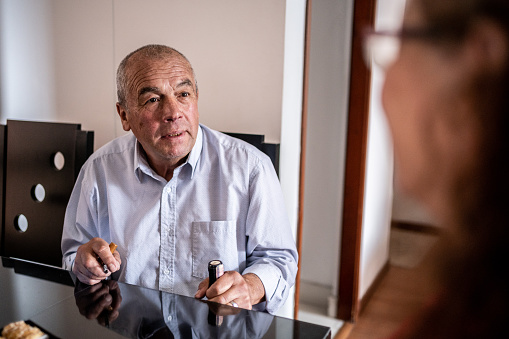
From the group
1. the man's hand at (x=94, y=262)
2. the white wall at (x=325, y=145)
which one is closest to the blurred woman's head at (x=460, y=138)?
the man's hand at (x=94, y=262)

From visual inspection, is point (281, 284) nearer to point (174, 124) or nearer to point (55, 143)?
point (174, 124)

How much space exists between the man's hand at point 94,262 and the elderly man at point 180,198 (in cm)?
20

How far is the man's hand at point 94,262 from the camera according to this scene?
1094 millimetres

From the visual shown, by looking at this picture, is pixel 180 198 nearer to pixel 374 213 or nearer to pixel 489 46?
pixel 489 46

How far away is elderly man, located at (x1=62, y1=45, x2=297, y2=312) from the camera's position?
1355 millimetres

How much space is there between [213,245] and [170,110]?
1.50ft

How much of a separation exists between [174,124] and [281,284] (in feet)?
1.97

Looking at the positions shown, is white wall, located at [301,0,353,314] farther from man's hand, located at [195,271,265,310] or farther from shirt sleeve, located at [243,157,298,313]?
man's hand, located at [195,271,265,310]

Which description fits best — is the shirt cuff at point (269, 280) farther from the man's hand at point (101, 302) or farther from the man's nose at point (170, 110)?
the man's nose at point (170, 110)

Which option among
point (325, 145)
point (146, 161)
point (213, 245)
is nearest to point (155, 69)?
point (146, 161)

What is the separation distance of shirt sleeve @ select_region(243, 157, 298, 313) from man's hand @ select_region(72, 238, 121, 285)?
0.41m

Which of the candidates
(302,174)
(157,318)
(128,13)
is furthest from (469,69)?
(128,13)

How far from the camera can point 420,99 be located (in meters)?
0.20

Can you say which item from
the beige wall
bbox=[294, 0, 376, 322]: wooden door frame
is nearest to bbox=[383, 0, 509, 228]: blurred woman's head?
the beige wall
